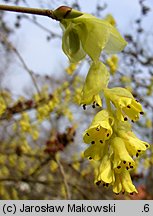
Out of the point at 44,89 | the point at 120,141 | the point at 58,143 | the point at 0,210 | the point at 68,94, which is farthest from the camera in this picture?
the point at 44,89

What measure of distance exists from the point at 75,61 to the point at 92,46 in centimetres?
8

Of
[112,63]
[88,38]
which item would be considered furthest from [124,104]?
[112,63]

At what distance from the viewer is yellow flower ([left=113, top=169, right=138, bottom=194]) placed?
2.02ft

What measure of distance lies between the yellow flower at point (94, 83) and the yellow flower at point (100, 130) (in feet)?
0.09

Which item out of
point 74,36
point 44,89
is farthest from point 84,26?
point 44,89

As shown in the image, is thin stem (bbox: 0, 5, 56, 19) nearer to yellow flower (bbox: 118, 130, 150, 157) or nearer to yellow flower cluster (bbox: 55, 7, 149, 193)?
yellow flower cluster (bbox: 55, 7, 149, 193)

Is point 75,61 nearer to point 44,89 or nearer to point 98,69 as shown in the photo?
point 98,69

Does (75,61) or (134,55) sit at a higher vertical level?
(75,61)

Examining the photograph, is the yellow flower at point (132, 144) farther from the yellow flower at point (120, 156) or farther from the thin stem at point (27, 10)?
the thin stem at point (27, 10)

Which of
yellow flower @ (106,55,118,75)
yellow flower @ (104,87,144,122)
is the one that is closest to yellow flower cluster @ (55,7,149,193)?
yellow flower @ (104,87,144,122)

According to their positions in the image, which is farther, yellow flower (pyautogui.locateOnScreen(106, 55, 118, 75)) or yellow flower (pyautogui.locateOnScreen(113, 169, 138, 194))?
yellow flower (pyautogui.locateOnScreen(106, 55, 118, 75))

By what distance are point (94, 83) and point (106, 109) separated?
0.17 ft

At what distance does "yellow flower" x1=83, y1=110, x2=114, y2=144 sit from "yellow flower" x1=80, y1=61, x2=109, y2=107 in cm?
3

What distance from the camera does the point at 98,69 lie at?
0.70 meters
